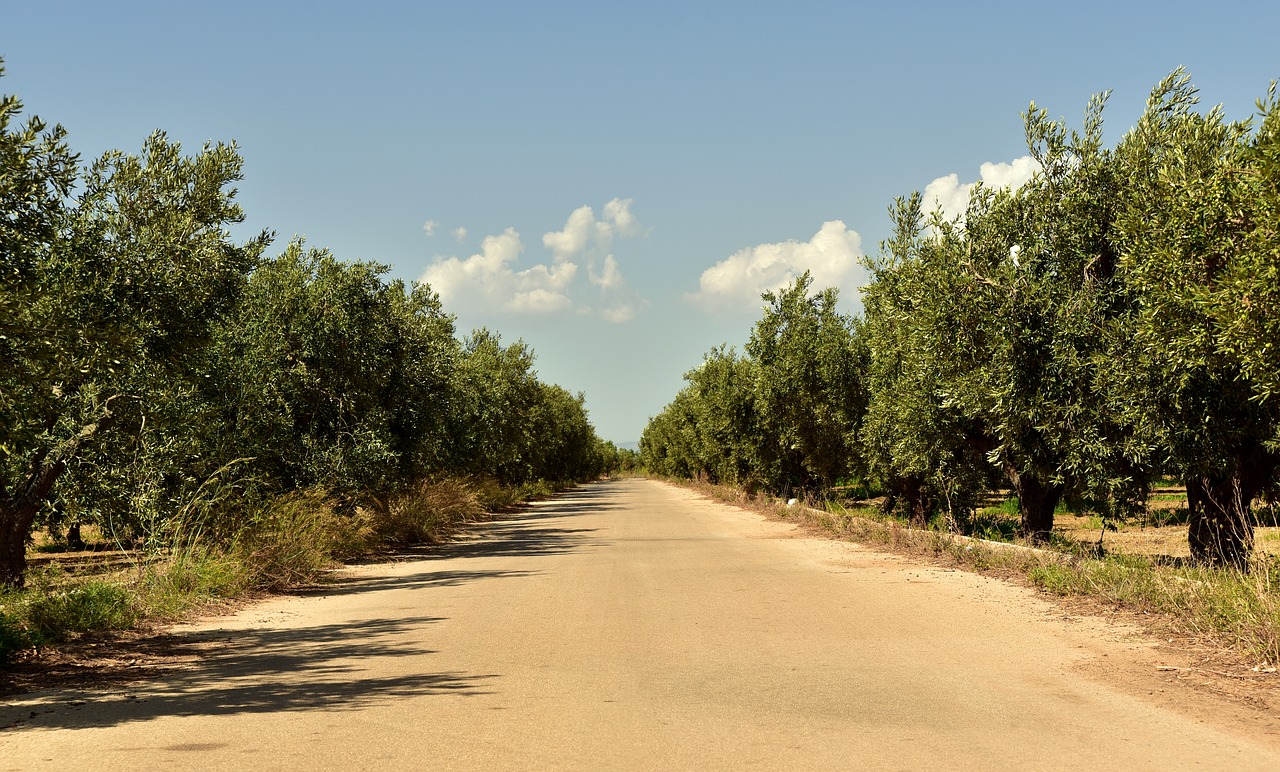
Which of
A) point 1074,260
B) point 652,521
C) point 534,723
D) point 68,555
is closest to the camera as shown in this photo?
point 534,723

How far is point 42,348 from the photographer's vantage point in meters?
8.45

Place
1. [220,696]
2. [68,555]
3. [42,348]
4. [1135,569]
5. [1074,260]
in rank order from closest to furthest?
[220,696] < [42,348] < [1135,569] < [1074,260] < [68,555]

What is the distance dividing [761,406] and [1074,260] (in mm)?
19407

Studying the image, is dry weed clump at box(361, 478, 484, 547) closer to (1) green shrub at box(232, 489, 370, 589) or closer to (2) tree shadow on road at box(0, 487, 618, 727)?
(1) green shrub at box(232, 489, 370, 589)

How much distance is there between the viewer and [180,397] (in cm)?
1542

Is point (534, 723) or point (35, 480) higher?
point (35, 480)

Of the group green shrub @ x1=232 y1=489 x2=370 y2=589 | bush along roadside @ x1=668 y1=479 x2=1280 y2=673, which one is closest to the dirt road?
bush along roadside @ x1=668 y1=479 x2=1280 y2=673

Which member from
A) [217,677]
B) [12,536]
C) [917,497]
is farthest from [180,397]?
[917,497]

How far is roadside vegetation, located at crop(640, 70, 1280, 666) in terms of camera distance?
9.29 m

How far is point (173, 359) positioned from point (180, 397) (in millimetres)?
2358

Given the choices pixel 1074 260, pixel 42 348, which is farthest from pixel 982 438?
pixel 42 348

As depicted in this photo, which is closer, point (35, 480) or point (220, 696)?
point (220, 696)

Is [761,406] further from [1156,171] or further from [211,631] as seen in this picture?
[211,631]

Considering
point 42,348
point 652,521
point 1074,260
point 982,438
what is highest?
point 1074,260
